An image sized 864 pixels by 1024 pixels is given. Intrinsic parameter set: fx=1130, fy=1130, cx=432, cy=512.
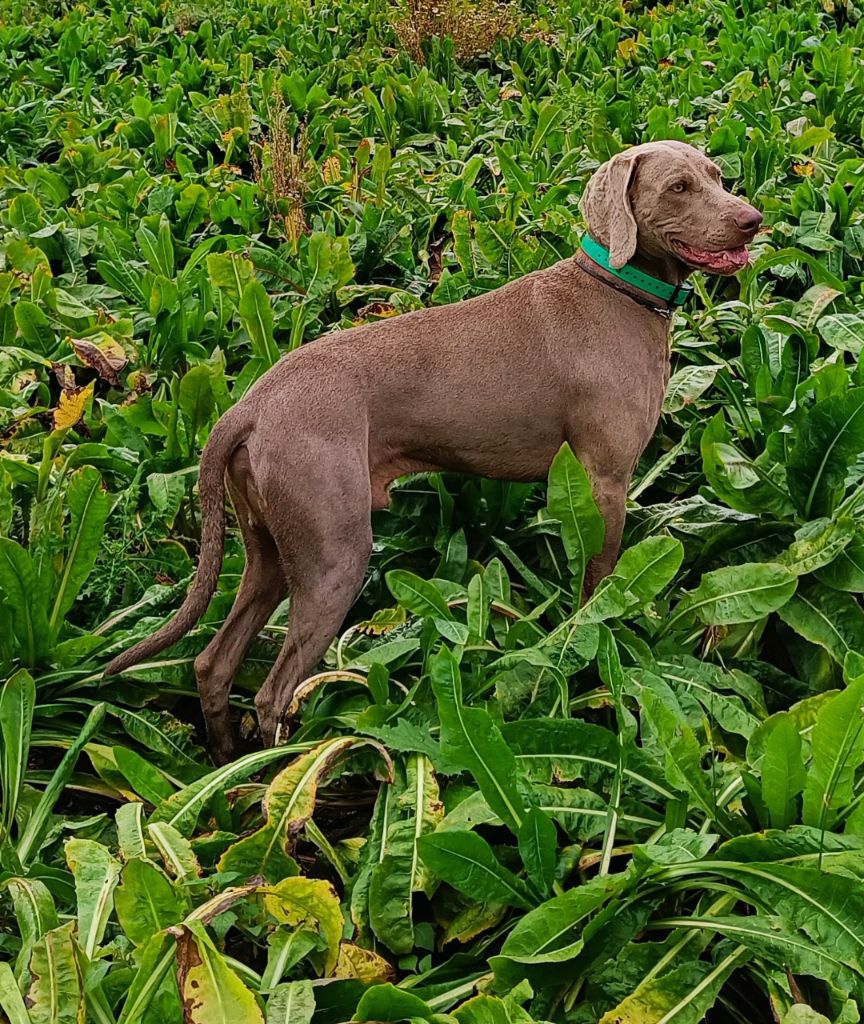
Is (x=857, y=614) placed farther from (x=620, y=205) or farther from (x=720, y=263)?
(x=620, y=205)

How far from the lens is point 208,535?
315 centimetres

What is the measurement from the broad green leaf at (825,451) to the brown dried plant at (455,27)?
7.17 meters

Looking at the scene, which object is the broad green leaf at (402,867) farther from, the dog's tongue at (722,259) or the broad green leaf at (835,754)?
Result: the dog's tongue at (722,259)

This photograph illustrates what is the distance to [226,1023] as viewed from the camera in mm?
2076

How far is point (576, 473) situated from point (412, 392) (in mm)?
512

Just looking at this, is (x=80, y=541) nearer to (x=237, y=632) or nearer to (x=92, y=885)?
(x=237, y=632)

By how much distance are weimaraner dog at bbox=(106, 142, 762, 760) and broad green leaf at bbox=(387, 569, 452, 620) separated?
11 cm

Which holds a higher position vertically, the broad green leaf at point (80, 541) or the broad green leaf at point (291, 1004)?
the broad green leaf at point (80, 541)

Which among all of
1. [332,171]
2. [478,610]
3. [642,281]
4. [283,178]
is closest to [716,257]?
[642,281]

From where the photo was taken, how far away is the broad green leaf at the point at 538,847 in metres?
2.41

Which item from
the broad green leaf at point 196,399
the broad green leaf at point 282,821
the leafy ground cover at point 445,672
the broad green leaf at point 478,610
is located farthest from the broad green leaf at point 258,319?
the broad green leaf at point 282,821

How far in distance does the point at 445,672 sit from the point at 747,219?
1.57 meters

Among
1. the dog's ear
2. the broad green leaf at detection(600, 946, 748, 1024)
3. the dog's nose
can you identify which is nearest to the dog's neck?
the dog's ear

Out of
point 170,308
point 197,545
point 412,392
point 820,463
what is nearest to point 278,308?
point 170,308
